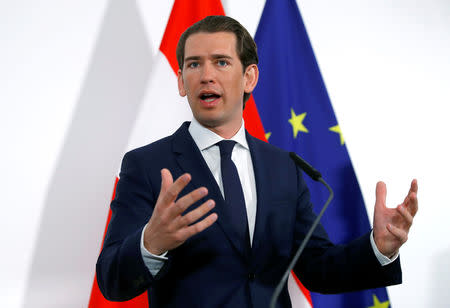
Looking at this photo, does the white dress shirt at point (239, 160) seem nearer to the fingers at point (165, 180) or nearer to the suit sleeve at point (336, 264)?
the suit sleeve at point (336, 264)

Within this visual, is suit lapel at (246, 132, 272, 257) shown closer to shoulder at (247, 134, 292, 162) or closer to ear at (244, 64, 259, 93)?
shoulder at (247, 134, 292, 162)

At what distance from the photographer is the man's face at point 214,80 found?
4.14 ft

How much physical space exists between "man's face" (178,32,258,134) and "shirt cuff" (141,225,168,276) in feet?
1.56

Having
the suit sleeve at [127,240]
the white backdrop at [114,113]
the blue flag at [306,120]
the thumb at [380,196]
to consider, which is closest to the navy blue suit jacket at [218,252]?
the suit sleeve at [127,240]

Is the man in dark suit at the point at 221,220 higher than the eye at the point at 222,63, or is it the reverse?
the eye at the point at 222,63

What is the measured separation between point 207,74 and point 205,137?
188mm

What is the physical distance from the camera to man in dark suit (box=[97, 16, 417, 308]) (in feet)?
3.16

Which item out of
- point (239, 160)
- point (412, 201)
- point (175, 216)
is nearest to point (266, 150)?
point (239, 160)

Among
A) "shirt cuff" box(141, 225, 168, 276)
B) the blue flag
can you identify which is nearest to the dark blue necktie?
"shirt cuff" box(141, 225, 168, 276)

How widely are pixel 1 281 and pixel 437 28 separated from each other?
2.49 meters

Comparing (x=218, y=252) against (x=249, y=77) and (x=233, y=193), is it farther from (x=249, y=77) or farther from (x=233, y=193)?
(x=249, y=77)

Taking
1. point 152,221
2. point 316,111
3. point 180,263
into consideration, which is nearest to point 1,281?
point 180,263

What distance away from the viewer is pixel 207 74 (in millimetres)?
1255

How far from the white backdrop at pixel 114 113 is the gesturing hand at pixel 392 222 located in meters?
1.01
